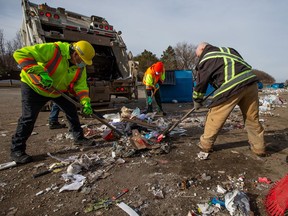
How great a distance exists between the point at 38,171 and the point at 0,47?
37.0 metres

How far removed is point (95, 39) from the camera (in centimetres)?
580

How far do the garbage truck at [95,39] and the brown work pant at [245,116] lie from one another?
3.05m

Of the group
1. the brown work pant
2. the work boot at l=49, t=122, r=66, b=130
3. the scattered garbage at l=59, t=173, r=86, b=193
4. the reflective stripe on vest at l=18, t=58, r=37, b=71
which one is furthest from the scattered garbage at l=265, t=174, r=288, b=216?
the work boot at l=49, t=122, r=66, b=130

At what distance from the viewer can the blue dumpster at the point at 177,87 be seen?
343 inches

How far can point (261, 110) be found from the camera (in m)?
6.41

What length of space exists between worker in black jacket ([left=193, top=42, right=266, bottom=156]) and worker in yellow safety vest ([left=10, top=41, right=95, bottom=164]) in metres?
1.55

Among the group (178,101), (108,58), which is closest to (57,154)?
(108,58)

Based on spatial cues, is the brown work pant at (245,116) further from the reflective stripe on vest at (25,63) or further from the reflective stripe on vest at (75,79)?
the reflective stripe on vest at (25,63)

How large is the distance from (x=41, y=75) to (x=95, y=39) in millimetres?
3511

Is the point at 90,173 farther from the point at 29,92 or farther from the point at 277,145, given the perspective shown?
the point at 277,145

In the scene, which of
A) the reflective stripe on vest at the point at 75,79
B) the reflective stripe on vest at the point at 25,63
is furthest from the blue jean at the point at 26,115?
the reflective stripe on vest at the point at 75,79

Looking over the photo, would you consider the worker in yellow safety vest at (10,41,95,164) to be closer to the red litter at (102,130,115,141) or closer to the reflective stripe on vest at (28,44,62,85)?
the reflective stripe on vest at (28,44,62,85)

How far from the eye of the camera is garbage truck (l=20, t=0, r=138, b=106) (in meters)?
4.98

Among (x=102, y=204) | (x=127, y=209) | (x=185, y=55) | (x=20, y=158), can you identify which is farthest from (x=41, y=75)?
(x=185, y=55)
